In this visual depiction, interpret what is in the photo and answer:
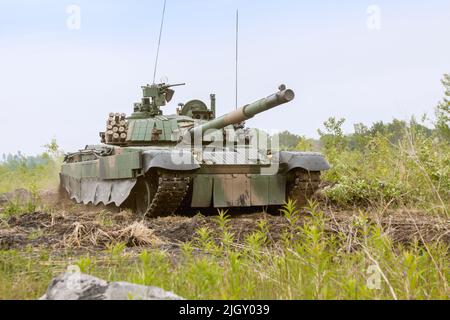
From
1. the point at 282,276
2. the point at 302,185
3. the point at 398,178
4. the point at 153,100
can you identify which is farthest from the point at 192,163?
the point at 282,276

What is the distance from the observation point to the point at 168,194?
417 inches

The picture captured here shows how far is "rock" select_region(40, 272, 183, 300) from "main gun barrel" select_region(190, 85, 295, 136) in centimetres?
563

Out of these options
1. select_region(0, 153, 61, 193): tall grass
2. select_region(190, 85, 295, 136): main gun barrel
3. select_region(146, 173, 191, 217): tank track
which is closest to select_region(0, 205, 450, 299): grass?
select_region(190, 85, 295, 136): main gun barrel

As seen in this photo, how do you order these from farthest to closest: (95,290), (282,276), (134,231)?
1. (134,231)
2. (282,276)
3. (95,290)

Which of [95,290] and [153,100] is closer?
[95,290]

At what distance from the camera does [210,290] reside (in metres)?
4.20

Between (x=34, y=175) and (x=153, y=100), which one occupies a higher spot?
(x=153, y=100)

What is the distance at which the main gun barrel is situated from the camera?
8.95 metres

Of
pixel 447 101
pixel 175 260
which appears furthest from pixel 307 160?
pixel 447 101

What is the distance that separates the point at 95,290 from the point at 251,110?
22.3 feet

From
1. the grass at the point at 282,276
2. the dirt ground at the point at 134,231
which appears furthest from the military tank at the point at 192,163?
the grass at the point at 282,276

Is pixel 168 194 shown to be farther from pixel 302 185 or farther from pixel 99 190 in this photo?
pixel 99 190

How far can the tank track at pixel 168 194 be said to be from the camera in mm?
10500
